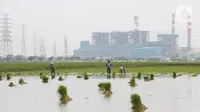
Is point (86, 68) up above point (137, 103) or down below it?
below

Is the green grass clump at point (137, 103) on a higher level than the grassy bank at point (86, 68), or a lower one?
higher

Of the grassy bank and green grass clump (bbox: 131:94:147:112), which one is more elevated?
green grass clump (bbox: 131:94:147:112)

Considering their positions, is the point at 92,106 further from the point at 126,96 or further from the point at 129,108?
the point at 126,96

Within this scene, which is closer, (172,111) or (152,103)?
(172,111)

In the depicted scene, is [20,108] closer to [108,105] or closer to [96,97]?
[108,105]

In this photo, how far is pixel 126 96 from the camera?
2611 centimetres

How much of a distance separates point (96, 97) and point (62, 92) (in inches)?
89.6

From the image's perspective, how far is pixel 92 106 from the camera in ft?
69.9

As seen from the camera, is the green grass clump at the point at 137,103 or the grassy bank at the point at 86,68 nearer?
the green grass clump at the point at 137,103

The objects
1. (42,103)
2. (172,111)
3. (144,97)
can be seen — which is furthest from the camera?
(144,97)

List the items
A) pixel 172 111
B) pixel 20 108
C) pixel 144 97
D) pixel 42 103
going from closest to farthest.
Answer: pixel 172 111 < pixel 20 108 < pixel 42 103 < pixel 144 97

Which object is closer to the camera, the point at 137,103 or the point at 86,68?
the point at 137,103

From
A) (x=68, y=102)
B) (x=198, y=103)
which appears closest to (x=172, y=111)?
(x=198, y=103)

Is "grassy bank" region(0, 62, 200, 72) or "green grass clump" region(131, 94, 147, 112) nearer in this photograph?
"green grass clump" region(131, 94, 147, 112)
